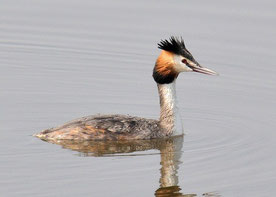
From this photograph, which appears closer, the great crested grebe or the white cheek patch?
the great crested grebe

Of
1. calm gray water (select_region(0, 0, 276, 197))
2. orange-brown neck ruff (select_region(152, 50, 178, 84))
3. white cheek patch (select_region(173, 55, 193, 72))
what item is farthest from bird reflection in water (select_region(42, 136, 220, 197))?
white cheek patch (select_region(173, 55, 193, 72))

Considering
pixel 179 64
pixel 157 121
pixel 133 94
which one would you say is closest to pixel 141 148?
pixel 157 121

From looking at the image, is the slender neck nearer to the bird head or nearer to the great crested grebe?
the great crested grebe

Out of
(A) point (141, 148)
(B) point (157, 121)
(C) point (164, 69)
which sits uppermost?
(C) point (164, 69)

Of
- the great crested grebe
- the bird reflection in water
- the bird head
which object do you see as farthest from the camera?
the bird head

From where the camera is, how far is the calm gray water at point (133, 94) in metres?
13.3

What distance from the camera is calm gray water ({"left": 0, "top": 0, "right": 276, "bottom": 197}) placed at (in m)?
13.3

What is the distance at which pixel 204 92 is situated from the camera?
1777cm

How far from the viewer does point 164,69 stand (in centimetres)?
1595

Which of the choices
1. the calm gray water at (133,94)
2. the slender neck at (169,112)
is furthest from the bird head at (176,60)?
the calm gray water at (133,94)

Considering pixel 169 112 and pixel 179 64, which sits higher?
pixel 179 64

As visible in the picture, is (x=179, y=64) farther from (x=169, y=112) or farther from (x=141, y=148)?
(x=141, y=148)

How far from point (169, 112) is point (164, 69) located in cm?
74

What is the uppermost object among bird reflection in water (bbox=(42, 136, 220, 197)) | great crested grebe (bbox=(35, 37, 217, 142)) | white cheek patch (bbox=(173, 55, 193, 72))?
white cheek patch (bbox=(173, 55, 193, 72))
